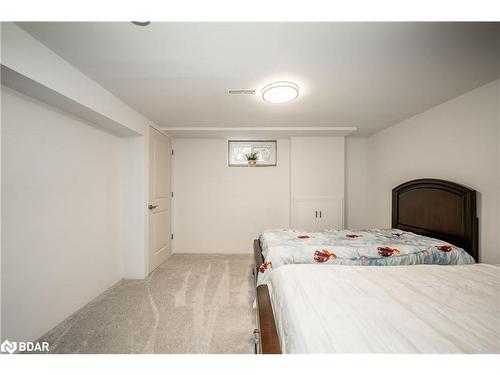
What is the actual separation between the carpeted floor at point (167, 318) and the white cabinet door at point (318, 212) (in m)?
1.43

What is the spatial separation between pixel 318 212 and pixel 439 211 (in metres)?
1.63

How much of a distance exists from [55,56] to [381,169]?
421cm

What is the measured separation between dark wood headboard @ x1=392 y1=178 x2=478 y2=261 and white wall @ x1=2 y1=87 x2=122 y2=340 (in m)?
3.90

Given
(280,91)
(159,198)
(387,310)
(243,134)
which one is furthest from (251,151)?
(387,310)

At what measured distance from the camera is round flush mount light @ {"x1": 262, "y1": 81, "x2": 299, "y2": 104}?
1801 mm

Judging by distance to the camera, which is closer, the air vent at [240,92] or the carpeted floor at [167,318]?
the carpeted floor at [167,318]

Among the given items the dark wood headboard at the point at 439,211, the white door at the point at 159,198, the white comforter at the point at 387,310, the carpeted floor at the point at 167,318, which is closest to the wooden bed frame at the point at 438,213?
the dark wood headboard at the point at 439,211

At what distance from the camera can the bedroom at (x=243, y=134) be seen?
1067 mm

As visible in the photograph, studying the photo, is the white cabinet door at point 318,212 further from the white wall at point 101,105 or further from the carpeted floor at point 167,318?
the white wall at point 101,105

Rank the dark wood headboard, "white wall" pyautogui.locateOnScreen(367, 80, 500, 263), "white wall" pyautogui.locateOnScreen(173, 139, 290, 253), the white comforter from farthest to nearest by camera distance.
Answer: "white wall" pyautogui.locateOnScreen(173, 139, 290, 253) → the dark wood headboard → "white wall" pyautogui.locateOnScreen(367, 80, 500, 263) → the white comforter

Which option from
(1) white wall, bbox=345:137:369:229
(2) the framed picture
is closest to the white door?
(2) the framed picture

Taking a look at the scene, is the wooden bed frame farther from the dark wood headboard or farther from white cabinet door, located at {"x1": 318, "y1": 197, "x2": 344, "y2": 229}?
white cabinet door, located at {"x1": 318, "y1": 197, "x2": 344, "y2": 229}

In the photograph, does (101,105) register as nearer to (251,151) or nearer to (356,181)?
(251,151)

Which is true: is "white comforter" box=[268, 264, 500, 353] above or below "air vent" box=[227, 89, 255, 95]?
below
